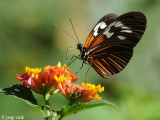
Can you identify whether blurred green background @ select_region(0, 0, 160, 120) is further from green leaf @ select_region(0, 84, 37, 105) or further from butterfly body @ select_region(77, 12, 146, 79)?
green leaf @ select_region(0, 84, 37, 105)

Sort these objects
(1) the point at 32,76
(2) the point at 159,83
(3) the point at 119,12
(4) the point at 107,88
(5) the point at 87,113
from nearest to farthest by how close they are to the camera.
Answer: (1) the point at 32,76 < (5) the point at 87,113 < (4) the point at 107,88 < (2) the point at 159,83 < (3) the point at 119,12

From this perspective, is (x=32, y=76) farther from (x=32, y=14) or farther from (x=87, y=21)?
(x=87, y=21)

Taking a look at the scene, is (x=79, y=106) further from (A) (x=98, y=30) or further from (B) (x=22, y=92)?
(A) (x=98, y=30)

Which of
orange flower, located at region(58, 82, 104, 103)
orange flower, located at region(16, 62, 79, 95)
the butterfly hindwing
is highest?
the butterfly hindwing

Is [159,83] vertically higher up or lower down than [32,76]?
higher up

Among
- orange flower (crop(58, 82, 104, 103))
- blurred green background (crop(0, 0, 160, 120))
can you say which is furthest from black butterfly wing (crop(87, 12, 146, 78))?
blurred green background (crop(0, 0, 160, 120))

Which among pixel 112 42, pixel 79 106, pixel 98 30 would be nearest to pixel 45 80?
pixel 79 106

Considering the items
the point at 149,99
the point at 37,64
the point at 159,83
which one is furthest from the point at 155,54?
the point at 37,64

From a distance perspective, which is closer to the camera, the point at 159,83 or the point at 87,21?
the point at 159,83
